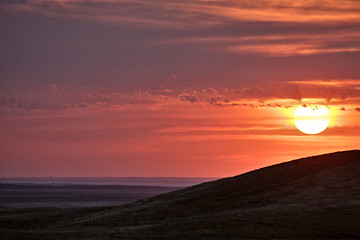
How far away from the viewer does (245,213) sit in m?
68.8

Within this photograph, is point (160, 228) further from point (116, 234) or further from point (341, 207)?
point (341, 207)

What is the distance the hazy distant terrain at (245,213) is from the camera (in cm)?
5966

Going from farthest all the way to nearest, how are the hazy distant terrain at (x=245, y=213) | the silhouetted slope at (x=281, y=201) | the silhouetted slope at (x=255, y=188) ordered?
the silhouetted slope at (x=255, y=188), the silhouetted slope at (x=281, y=201), the hazy distant terrain at (x=245, y=213)

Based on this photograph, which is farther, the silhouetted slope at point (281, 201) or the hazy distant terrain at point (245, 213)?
the silhouetted slope at point (281, 201)

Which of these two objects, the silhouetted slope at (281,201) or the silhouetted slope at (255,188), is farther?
the silhouetted slope at (255,188)

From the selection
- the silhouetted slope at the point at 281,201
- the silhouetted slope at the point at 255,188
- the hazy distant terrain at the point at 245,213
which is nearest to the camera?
the hazy distant terrain at the point at 245,213

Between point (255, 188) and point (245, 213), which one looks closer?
point (245, 213)

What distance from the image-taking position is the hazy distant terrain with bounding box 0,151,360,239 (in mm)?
59656

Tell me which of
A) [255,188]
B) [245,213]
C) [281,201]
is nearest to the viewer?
[245,213]

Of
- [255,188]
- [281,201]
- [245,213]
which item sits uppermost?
[255,188]

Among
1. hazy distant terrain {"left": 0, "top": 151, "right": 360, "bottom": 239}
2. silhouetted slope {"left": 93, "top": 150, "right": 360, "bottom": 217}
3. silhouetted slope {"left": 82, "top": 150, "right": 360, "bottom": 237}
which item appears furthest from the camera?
silhouetted slope {"left": 93, "top": 150, "right": 360, "bottom": 217}

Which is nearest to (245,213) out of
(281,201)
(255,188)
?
(281,201)

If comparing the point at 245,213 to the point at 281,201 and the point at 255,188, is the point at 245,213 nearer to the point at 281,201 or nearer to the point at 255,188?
the point at 281,201

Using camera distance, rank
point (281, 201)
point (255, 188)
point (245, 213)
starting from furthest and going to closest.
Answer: point (255, 188) < point (281, 201) < point (245, 213)
